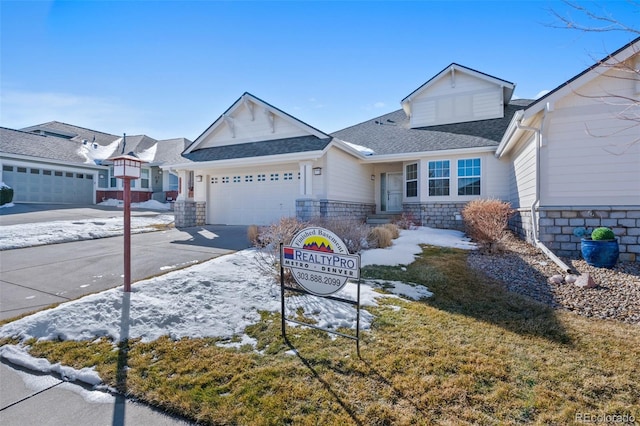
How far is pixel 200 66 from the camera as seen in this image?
10297 mm

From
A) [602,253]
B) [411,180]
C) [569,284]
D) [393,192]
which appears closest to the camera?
[569,284]

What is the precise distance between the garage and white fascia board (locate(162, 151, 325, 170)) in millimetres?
12096

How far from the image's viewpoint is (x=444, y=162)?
511 inches

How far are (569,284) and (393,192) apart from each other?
11218mm

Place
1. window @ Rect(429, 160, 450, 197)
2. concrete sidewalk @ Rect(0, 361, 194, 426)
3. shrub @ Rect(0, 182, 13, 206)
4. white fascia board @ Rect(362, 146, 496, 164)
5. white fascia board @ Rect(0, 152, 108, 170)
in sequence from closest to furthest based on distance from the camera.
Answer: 1. concrete sidewalk @ Rect(0, 361, 194, 426)
2. white fascia board @ Rect(362, 146, 496, 164)
3. window @ Rect(429, 160, 450, 197)
4. shrub @ Rect(0, 182, 13, 206)
5. white fascia board @ Rect(0, 152, 108, 170)

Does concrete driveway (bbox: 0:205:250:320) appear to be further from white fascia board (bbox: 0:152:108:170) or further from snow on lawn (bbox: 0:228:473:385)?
white fascia board (bbox: 0:152:108:170)

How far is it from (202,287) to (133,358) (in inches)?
76.7

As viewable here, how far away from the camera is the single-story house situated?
7191 mm

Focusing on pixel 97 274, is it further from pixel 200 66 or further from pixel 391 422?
pixel 200 66

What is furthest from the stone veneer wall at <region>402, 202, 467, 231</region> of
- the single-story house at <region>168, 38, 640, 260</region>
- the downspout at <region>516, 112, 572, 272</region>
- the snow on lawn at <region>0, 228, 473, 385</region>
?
the snow on lawn at <region>0, 228, 473, 385</region>

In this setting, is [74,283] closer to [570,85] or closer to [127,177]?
[127,177]

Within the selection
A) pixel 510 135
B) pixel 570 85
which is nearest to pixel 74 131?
pixel 510 135

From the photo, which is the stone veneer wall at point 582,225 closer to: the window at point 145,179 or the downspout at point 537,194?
the downspout at point 537,194

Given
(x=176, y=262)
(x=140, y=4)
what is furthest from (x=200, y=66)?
(x=176, y=262)
